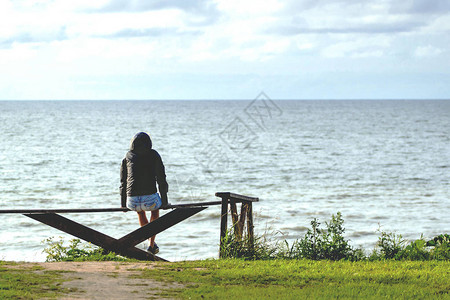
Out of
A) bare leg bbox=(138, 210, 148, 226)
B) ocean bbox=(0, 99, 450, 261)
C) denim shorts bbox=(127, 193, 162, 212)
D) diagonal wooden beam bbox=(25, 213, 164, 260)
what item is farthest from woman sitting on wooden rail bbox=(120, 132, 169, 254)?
ocean bbox=(0, 99, 450, 261)

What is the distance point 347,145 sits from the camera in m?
51.5

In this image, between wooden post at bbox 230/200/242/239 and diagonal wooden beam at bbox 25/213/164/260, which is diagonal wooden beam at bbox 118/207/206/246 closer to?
diagonal wooden beam at bbox 25/213/164/260

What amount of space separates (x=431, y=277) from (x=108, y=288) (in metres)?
4.28

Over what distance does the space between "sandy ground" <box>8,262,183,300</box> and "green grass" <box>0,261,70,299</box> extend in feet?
0.51

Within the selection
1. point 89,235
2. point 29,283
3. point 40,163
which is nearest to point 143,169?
point 89,235

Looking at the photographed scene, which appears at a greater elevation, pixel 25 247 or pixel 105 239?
pixel 105 239

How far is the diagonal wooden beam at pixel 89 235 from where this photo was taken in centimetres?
845

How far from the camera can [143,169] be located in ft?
28.6

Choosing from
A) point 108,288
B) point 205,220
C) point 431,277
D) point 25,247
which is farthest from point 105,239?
point 205,220

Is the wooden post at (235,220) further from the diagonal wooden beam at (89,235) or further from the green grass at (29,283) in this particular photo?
A: the green grass at (29,283)

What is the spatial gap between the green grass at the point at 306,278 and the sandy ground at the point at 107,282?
0.27 metres

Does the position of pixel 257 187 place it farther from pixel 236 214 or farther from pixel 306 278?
pixel 306 278

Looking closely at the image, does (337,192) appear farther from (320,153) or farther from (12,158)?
(12,158)

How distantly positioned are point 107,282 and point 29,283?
3.11 feet
